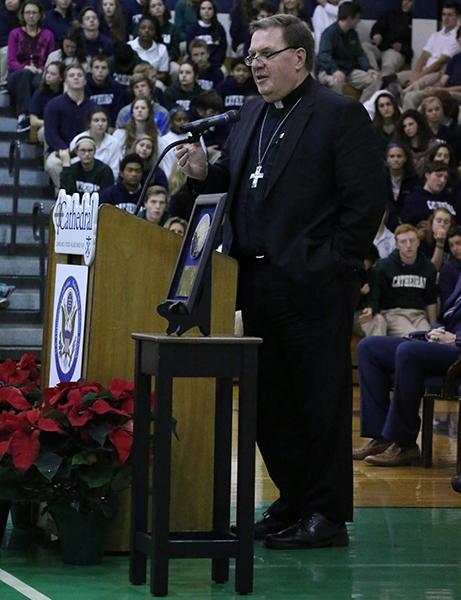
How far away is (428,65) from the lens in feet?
54.5

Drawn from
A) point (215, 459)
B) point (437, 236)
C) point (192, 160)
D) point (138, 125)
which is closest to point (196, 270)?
point (215, 459)

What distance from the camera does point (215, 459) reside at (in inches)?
193

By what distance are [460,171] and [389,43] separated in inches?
146

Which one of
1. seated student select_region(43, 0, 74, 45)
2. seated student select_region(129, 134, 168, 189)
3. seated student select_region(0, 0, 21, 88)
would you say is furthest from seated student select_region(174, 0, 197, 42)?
seated student select_region(129, 134, 168, 189)

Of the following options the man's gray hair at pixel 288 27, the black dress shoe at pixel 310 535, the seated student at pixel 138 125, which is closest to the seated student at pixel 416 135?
the seated student at pixel 138 125

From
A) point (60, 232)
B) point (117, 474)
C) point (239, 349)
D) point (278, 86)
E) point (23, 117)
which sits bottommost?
point (117, 474)

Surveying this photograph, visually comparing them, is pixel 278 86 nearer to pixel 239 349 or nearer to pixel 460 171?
pixel 239 349

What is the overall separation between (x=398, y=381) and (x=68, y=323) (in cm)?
315

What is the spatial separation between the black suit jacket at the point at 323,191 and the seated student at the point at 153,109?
28.4 ft

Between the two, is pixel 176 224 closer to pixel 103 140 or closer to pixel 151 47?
pixel 103 140

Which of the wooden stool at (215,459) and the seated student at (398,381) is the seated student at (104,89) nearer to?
the seated student at (398,381)

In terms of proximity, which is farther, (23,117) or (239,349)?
(23,117)

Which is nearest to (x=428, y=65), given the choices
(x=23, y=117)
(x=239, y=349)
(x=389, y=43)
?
(x=389, y=43)

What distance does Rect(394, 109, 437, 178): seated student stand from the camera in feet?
46.5
